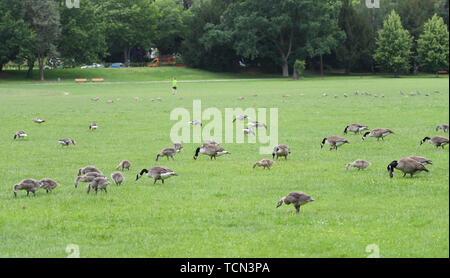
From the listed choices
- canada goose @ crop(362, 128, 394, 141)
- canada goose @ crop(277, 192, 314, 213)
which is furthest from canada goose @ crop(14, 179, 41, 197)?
canada goose @ crop(362, 128, 394, 141)

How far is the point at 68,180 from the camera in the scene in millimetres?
17469

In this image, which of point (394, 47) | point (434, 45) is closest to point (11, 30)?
point (394, 47)

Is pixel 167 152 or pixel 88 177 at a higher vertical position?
pixel 167 152

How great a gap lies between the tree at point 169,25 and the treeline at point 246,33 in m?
0.25

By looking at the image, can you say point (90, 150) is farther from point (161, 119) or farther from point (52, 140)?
point (161, 119)

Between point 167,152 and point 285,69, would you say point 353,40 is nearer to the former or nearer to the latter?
point 285,69

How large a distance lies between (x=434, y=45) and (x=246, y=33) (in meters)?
38.1

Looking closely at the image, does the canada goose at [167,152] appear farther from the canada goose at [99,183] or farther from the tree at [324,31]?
the tree at [324,31]

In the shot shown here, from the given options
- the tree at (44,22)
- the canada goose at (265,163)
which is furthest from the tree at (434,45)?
the canada goose at (265,163)

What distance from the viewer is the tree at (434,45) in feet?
368

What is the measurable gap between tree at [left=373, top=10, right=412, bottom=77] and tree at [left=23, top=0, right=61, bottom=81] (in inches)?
2505

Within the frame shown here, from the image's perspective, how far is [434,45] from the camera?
370 feet

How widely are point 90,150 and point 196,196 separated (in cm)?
1015

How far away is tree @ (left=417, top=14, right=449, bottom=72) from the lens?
112 meters
